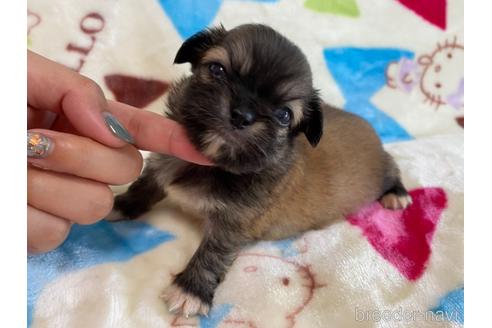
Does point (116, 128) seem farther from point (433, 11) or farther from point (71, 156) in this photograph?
point (433, 11)

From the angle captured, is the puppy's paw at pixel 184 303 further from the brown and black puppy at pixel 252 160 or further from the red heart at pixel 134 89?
the red heart at pixel 134 89

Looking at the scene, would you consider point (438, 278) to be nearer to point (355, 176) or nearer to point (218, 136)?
point (355, 176)

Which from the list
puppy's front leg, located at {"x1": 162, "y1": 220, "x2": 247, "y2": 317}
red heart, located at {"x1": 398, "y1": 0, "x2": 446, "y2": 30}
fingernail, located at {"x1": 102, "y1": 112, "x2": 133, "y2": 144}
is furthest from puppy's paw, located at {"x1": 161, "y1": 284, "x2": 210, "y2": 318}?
red heart, located at {"x1": 398, "y1": 0, "x2": 446, "y2": 30}

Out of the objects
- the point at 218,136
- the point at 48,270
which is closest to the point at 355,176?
the point at 218,136

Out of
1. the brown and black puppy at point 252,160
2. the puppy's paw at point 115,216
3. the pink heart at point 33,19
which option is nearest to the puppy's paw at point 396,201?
the brown and black puppy at point 252,160

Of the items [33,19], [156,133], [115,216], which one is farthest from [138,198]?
[33,19]
